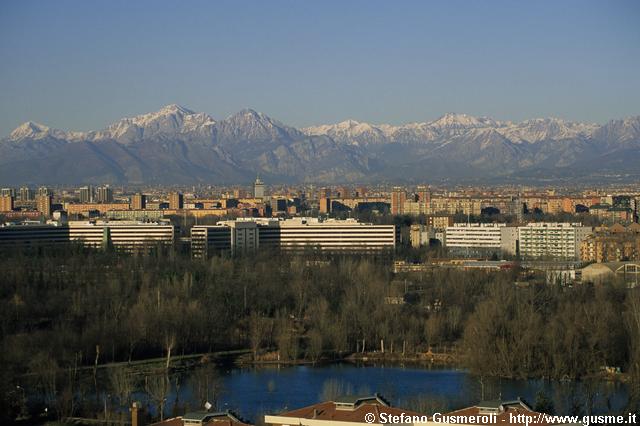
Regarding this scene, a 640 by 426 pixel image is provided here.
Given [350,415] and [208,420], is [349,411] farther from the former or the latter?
[208,420]

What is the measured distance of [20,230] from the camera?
36.6 meters

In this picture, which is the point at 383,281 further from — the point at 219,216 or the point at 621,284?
the point at 219,216

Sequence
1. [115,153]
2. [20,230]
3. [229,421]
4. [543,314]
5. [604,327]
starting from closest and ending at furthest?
[229,421]
[604,327]
[543,314]
[20,230]
[115,153]

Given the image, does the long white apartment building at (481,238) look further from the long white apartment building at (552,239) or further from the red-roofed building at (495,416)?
the red-roofed building at (495,416)

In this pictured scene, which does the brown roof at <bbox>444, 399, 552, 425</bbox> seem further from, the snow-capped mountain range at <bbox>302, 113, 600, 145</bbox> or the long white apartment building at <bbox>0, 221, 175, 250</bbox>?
the snow-capped mountain range at <bbox>302, 113, 600, 145</bbox>

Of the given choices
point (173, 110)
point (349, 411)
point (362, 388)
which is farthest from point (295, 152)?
point (349, 411)

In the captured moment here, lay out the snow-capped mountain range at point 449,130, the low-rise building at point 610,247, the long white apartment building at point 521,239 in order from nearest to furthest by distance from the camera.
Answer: the low-rise building at point 610,247 < the long white apartment building at point 521,239 < the snow-capped mountain range at point 449,130

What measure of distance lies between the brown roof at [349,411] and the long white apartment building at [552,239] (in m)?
22.7

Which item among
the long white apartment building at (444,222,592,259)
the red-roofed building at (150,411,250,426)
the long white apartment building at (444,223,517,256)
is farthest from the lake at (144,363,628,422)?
the long white apartment building at (444,223,517,256)

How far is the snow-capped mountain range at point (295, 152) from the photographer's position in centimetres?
11738

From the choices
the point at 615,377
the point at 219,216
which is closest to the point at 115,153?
the point at 219,216

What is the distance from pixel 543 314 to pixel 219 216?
106 ft

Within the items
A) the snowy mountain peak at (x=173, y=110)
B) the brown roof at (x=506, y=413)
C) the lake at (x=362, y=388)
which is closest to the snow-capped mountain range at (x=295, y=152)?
the snowy mountain peak at (x=173, y=110)

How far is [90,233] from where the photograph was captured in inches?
1484
